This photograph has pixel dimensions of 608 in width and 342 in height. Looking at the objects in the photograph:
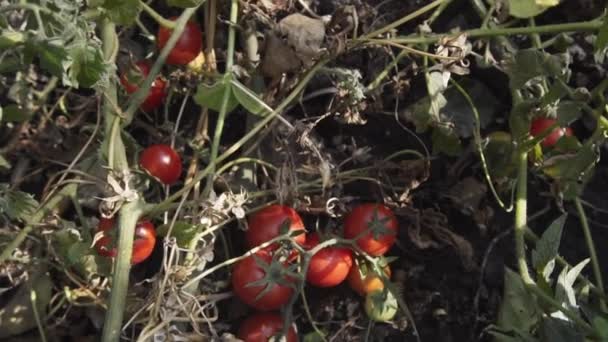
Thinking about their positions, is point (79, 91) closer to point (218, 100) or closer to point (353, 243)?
point (218, 100)

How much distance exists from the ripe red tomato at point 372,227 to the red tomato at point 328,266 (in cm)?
3

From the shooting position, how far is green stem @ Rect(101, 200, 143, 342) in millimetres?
1111

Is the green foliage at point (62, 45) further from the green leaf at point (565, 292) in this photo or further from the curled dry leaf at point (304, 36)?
the green leaf at point (565, 292)

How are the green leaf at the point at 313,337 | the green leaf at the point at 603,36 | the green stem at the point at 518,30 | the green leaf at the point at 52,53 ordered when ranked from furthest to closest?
the green leaf at the point at 313,337 → the green stem at the point at 518,30 → the green leaf at the point at 603,36 → the green leaf at the point at 52,53

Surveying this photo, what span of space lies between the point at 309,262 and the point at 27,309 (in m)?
0.52

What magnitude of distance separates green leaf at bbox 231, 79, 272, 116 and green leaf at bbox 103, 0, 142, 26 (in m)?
0.19

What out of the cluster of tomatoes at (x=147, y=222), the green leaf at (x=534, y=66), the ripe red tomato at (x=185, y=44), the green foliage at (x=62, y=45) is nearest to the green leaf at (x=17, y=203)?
the cluster of tomatoes at (x=147, y=222)

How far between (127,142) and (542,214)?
74 cm

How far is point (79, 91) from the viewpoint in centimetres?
150

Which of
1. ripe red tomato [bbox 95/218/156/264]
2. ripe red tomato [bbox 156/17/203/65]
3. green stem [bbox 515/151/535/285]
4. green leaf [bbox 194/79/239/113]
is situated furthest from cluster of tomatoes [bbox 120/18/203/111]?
green stem [bbox 515/151/535/285]

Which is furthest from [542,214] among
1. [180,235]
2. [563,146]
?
[180,235]

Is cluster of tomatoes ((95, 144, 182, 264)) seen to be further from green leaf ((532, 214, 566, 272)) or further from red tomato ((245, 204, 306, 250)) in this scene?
green leaf ((532, 214, 566, 272))

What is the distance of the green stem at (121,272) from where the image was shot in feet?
3.65

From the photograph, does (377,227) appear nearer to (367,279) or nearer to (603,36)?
(367,279)
